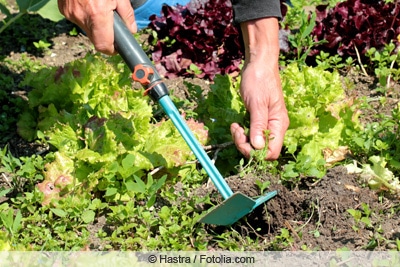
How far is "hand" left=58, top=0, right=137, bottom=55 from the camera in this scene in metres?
2.98

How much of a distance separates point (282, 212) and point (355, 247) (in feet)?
1.27

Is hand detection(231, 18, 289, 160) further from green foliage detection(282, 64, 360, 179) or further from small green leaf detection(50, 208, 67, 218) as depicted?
small green leaf detection(50, 208, 67, 218)

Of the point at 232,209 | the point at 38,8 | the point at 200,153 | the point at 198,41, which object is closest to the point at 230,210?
the point at 232,209

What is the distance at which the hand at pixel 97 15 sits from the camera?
2984 mm

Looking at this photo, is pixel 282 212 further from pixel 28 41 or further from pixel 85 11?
pixel 28 41

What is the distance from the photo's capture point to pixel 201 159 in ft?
9.95

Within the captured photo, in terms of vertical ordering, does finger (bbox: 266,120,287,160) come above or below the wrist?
below

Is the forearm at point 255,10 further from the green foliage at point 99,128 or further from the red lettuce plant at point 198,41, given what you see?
the red lettuce plant at point 198,41

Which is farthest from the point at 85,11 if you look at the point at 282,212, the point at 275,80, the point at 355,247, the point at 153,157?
the point at 355,247

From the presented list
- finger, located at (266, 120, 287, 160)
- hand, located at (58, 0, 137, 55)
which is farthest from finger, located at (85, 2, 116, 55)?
finger, located at (266, 120, 287, 160)

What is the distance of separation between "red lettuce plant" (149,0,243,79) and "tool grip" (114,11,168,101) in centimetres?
142

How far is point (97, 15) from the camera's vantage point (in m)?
2.98

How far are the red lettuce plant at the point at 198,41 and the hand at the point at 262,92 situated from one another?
3.35 ft

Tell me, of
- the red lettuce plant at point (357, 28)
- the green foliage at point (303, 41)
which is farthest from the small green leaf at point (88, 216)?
the red lettuce plant at point (357, 28)
